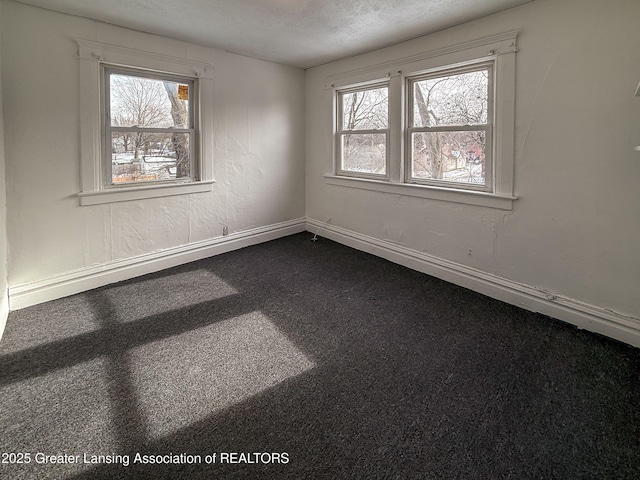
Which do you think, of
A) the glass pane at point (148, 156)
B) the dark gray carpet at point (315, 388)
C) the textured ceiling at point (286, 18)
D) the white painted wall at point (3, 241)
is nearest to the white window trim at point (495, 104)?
the textured ceiling at point (286, 18)

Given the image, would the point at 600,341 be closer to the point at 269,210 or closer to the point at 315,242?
the point at 315,242

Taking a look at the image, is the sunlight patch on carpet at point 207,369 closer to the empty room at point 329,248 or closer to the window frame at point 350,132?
the empty room at point 329,248

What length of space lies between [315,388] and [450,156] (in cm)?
268

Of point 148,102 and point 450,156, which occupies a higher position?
point 148,102

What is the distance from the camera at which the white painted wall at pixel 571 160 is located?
2416 millimetres

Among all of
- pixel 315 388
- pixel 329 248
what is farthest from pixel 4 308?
pixel 329 248

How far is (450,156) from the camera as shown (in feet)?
11.8

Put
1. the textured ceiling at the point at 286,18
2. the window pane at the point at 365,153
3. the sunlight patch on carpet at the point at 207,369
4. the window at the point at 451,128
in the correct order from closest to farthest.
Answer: the sunlight patch on carpet at the point at 207,369, the textured ceiling at the point at 286,18, the window at the point at 451,128, the window pane at the point at 365,153

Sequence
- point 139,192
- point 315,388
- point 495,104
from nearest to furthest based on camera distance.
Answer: point 315,388
point 495,104
point 139,192

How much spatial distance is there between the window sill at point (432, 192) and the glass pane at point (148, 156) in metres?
1.96

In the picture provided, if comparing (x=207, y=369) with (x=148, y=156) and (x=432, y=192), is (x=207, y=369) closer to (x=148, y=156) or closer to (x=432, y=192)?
(x=148, y=156)

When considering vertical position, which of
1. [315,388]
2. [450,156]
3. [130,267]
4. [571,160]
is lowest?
[315,388]

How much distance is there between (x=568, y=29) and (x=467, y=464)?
298 cm

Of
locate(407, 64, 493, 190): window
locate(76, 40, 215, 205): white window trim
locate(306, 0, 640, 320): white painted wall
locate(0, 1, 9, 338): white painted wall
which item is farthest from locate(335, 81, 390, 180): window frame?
locate(0, 1, 9, 338): white painted wall
